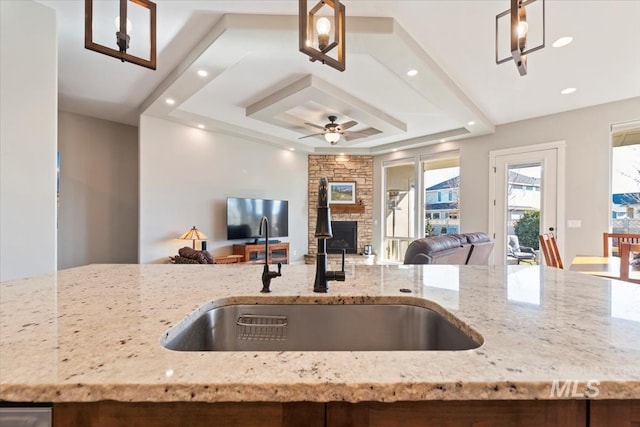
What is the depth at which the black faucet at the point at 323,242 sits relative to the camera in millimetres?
961

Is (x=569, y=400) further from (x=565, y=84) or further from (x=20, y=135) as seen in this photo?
(x=565, y=84)

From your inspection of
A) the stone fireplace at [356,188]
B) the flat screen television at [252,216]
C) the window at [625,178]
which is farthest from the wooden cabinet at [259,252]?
the window at [625,178]

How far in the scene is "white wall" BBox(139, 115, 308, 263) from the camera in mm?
4383

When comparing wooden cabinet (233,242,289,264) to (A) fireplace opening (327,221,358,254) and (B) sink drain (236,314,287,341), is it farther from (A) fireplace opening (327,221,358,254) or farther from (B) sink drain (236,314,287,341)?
(B) sink drain (236,314,287,341)

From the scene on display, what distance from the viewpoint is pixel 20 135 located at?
1.98 m

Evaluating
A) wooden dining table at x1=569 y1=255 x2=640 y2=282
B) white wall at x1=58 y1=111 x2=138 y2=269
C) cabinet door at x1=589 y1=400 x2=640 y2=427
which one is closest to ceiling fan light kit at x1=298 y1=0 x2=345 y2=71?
cabinet door at x1=589 y1=400 x2=640 y2=427

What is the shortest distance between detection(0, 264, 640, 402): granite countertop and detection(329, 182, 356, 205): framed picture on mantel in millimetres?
5975

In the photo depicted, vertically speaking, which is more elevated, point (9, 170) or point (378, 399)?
point (9, 170)

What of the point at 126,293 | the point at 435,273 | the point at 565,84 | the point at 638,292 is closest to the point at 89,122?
the point at 126,293

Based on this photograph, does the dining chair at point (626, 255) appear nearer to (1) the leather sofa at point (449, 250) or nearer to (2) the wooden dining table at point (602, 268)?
(2) the wooden dining table at point (602, 268)

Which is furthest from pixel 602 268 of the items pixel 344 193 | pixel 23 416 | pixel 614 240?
pixel 344 193

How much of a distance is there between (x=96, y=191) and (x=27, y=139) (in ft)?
10.4

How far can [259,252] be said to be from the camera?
550 cm

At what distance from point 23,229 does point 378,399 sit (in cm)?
265
